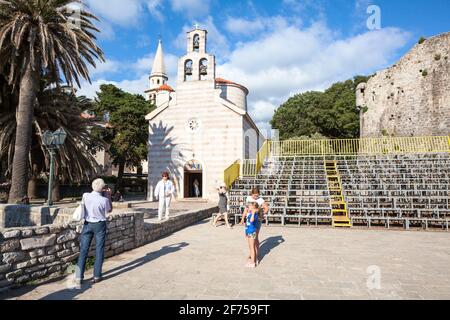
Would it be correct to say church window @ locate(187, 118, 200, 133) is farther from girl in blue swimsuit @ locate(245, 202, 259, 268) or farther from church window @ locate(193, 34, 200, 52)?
girl in blue swimsuit @ locate(245, 202, 259, 268)

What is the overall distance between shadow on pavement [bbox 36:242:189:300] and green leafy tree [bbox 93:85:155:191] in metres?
23.1

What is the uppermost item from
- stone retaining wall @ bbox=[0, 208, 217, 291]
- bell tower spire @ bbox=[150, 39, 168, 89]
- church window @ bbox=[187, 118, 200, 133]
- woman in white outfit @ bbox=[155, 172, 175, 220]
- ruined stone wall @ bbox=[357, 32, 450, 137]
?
bell tower spire @ bbox=[150, 39, 168, 89]

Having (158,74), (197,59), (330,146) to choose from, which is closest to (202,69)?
(197,59)

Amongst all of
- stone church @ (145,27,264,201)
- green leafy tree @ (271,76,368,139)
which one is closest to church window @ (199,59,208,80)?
stone church @ (145,27,264,201)

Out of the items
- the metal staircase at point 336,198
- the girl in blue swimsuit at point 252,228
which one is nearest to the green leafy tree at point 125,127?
the metal staircase at point 336,198

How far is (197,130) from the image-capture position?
21969mm

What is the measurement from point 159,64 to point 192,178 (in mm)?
48290

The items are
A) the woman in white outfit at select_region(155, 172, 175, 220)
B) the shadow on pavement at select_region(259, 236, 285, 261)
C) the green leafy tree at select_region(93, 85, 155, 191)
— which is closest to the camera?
the shadow on pavement at select_region(259, 236, 285, 261)

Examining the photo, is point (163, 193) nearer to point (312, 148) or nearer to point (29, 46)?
point (29, 46)

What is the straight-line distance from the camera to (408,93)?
26.7 meters

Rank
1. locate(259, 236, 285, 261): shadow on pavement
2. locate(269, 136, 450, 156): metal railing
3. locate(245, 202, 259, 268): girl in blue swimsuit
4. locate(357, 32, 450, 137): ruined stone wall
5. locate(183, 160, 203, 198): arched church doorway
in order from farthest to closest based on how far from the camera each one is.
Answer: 1. locate(357, 32, 450, 137): ruined stone wall
2. locate(183, 160, 203, 198): arched church doorway
3. locate(269, 136, 450, 156): metal railing
4. locate(259, 236, 285, 261): shadow on pavement
5. locate(245, 202, 259, 268): girl in blue swimsuit

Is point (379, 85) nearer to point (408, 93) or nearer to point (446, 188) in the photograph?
point (408, 93)

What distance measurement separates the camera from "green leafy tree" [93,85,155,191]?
29.3 m
